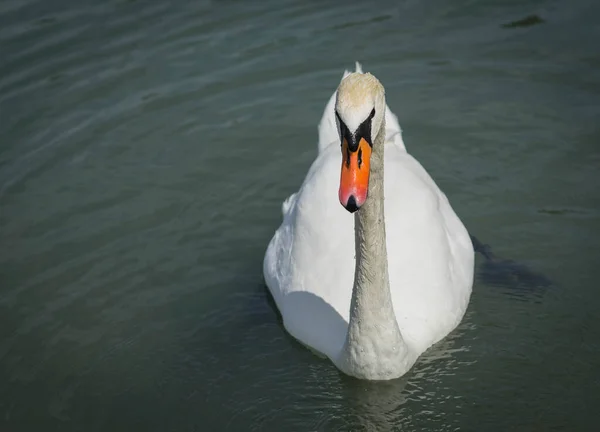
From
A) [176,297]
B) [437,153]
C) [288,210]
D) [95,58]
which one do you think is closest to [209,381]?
[176,297]

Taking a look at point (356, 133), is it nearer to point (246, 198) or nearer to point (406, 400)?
point (406, 400)

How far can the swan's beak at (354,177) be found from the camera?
18.4ft

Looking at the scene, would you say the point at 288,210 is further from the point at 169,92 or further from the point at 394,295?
the point at 169,92

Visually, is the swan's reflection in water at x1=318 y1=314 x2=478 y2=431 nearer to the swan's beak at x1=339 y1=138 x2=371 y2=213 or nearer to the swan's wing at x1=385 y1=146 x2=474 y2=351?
the swan's wing at x1=385 y1=146 x2=474 y2=351

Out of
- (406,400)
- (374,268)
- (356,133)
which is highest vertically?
(356,133)

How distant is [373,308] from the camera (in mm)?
6824

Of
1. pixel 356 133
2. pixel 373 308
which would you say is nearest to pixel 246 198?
pixel 373 308

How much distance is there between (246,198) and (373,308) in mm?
3278

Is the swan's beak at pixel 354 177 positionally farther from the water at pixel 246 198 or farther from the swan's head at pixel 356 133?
the water at pixel 246 198

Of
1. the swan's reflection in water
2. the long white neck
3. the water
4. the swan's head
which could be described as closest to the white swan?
the long white neck

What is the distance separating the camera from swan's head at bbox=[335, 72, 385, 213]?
5.65m

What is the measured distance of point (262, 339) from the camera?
316 inches

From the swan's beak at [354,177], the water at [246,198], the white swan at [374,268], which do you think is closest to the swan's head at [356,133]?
the swan's beak at [354,177]

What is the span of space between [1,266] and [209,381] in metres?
2.70
